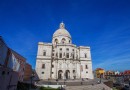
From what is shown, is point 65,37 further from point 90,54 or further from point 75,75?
point 75,75

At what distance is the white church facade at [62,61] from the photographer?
4669 centimetres

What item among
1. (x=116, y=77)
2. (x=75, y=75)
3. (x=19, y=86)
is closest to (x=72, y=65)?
(x=75, y=75)

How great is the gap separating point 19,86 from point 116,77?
77136 mm

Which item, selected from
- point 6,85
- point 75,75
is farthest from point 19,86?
point 75,75

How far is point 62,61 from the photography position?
155 feet

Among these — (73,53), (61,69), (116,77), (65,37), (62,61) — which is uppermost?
(65,37)

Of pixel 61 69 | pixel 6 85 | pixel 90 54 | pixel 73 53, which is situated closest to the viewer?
pixel 6 85

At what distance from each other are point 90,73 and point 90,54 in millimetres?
8711

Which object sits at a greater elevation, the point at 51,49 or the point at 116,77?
the point at 51,49

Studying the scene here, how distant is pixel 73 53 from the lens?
50.4m

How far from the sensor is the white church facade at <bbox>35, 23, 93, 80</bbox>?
46.7 meters

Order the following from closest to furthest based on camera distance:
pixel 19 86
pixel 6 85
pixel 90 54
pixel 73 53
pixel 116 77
Result: pixel 6 85
pixel 19 86
pixel 73 53
pixel 90 54
pixel 116 77

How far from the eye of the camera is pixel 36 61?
47.9 m

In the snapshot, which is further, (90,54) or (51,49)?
(90,54)
